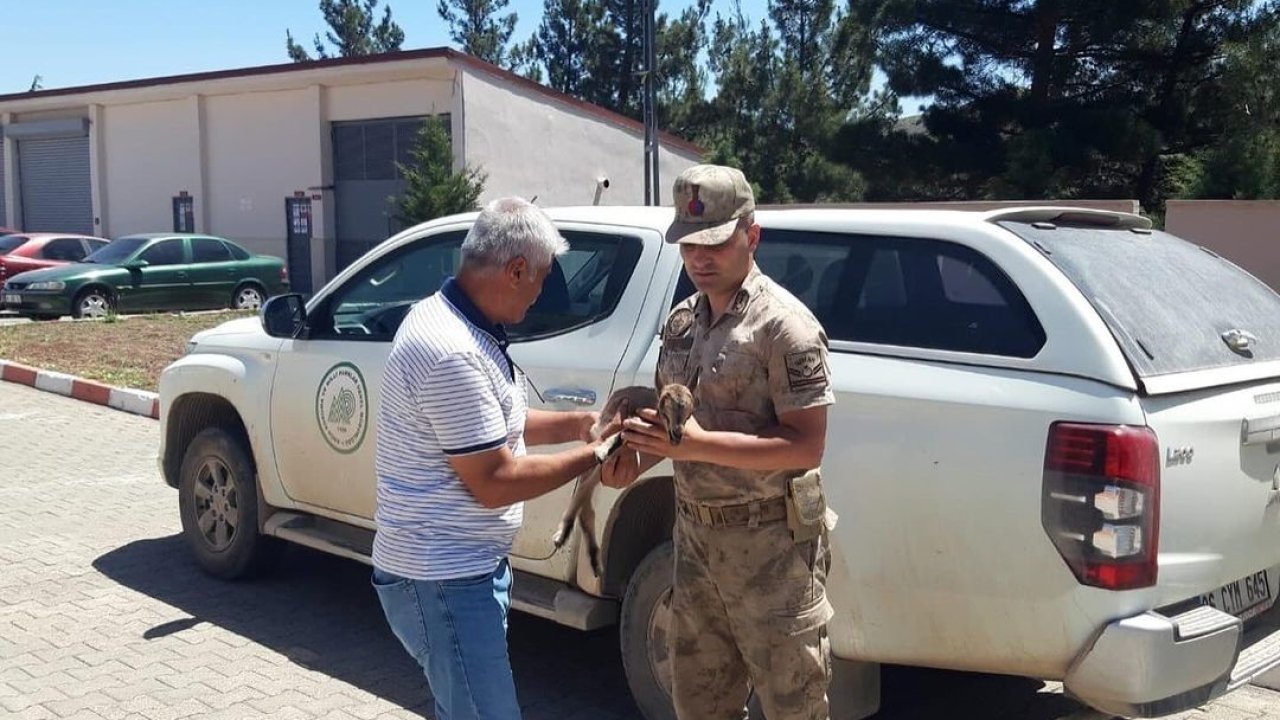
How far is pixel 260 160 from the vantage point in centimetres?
2811

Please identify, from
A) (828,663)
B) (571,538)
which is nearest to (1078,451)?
(828,663)

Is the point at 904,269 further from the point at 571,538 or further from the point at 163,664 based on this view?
the point at 163,664

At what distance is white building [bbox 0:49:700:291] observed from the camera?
25484 millimetres

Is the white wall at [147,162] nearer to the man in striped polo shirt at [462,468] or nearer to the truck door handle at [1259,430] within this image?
the man in striped polo shirt at [462,468]

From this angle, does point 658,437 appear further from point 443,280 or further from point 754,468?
point 443,280

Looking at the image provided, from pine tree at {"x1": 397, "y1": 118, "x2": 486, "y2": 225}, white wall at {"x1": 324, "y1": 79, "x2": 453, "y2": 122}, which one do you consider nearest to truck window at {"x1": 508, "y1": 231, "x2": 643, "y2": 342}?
pine tree at {"x1": 397, "y1": 118, "x2": 486, "y2": 225}

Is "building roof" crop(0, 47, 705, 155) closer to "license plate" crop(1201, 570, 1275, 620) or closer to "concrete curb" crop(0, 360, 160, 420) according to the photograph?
"concrete curb" crop(0, 360, 160, 420)

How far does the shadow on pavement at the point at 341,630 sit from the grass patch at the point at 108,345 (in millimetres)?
6510

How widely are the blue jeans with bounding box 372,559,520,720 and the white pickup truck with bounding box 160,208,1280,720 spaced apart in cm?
121

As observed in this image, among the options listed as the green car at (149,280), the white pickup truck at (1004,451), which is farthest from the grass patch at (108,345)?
the white pickup truck at (1004,451)

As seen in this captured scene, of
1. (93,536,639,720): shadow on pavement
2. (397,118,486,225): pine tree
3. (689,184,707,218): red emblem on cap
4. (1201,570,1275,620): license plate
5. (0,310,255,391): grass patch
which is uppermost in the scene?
(397,118,486,225): pine tree

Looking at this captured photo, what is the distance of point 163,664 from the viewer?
4.88 metres

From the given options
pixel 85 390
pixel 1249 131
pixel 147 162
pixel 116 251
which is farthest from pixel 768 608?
pixel 147 162

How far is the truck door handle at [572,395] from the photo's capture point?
4250mm
